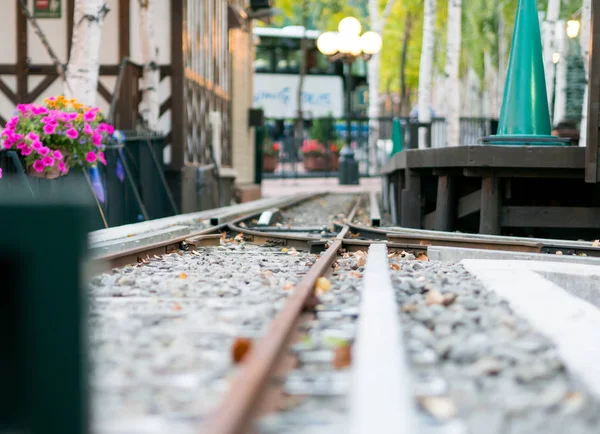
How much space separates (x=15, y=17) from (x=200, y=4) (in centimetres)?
463

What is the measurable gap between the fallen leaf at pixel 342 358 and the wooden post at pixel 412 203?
24.3 feet

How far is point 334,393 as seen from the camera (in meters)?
2.90

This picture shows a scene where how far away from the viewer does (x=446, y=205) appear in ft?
32.0

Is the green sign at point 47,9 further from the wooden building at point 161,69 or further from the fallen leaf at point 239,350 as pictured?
the fallen leaf at point 239,350

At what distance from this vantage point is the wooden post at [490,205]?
8.94 meters

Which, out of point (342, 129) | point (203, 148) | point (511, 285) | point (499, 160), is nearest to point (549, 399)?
point (511, 285)

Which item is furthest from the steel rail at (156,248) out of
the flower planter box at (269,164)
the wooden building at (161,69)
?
the flower planter box at (269,164)

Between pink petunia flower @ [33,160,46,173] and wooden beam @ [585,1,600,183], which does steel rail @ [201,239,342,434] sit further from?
pink petunia flower @ [33,160,46,173]

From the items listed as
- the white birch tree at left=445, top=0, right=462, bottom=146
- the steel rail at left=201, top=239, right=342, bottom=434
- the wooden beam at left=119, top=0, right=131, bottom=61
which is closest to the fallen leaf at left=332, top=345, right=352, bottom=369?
the steel rail at left=201, top=239, right=342, bottom=434

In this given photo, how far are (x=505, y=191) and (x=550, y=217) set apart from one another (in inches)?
20.0

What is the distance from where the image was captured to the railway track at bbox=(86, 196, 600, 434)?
2.63 m

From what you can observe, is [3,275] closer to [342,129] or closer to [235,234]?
[235,234]

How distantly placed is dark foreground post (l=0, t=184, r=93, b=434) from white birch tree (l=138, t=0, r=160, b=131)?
11607 mm

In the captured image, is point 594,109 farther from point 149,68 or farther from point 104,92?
point 104,92
